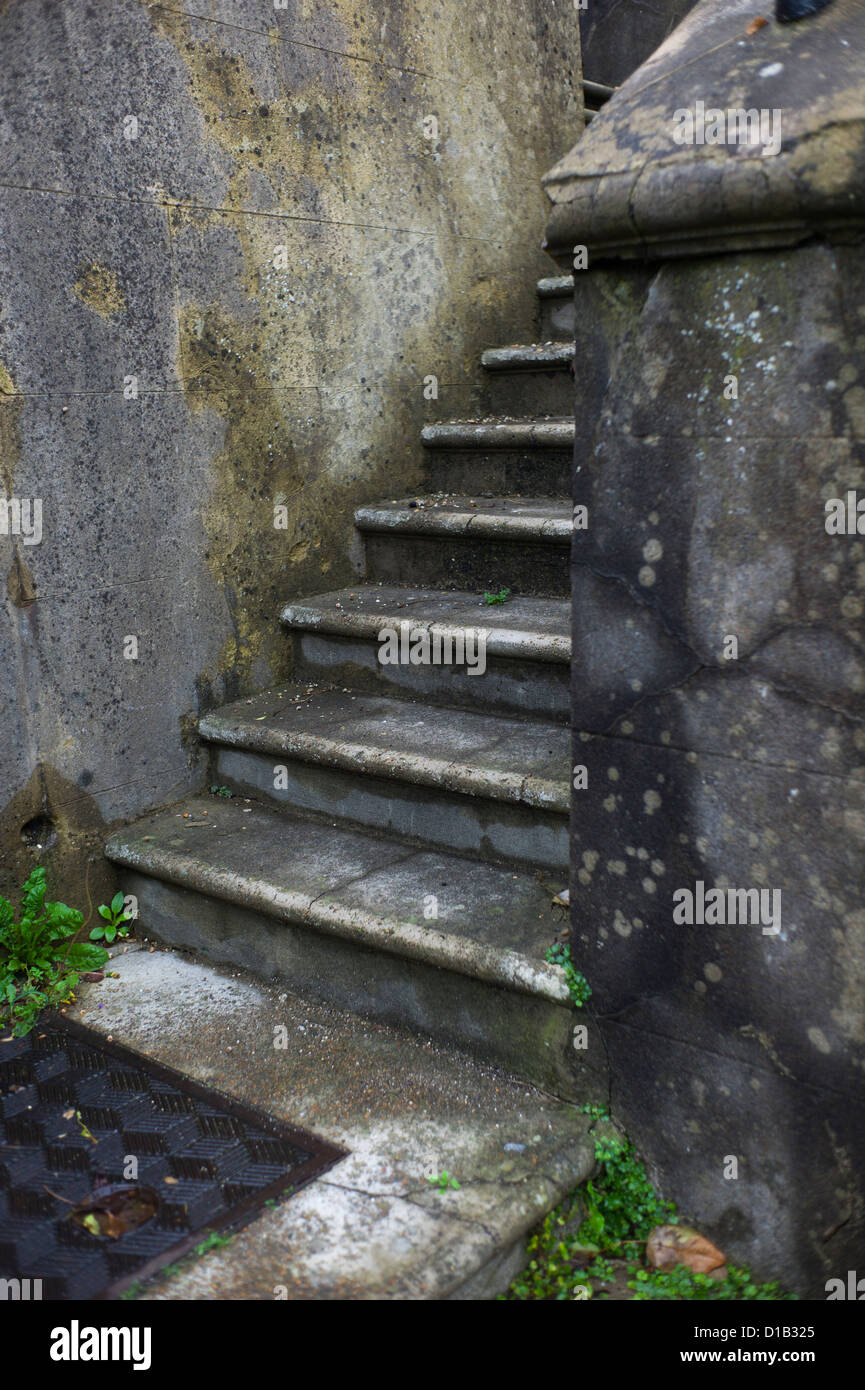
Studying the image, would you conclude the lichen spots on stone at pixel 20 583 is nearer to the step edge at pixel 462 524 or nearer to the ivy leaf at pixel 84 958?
the ivy leaf at pixel 84 958

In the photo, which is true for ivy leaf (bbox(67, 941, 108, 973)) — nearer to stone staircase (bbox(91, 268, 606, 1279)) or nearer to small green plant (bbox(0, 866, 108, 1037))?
small green plant (bbox(0, 866, 108, 1037))

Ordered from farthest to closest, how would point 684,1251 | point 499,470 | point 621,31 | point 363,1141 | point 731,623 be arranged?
point 621,31
point 499,470
point 363,1141
point 684,1251
point 731,623

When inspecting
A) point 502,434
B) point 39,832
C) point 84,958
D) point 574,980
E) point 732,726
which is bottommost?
point 84,958

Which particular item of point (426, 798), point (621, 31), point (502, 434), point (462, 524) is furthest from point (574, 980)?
point (621, 31)

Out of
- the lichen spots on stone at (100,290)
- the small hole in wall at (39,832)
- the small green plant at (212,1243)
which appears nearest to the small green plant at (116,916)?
the small hole in wall at (39,832)

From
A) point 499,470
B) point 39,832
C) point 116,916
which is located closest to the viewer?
point 39,832

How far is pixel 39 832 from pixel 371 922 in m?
1.19

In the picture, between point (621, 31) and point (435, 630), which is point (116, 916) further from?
point (621, 31)

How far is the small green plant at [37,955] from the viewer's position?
10.2 feet

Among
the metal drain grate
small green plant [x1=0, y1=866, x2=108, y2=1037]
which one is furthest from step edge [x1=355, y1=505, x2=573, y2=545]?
the metal drain grate

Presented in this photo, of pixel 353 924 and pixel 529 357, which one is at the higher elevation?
pixel 529 357

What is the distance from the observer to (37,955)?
322 cm

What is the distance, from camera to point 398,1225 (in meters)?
2.22
